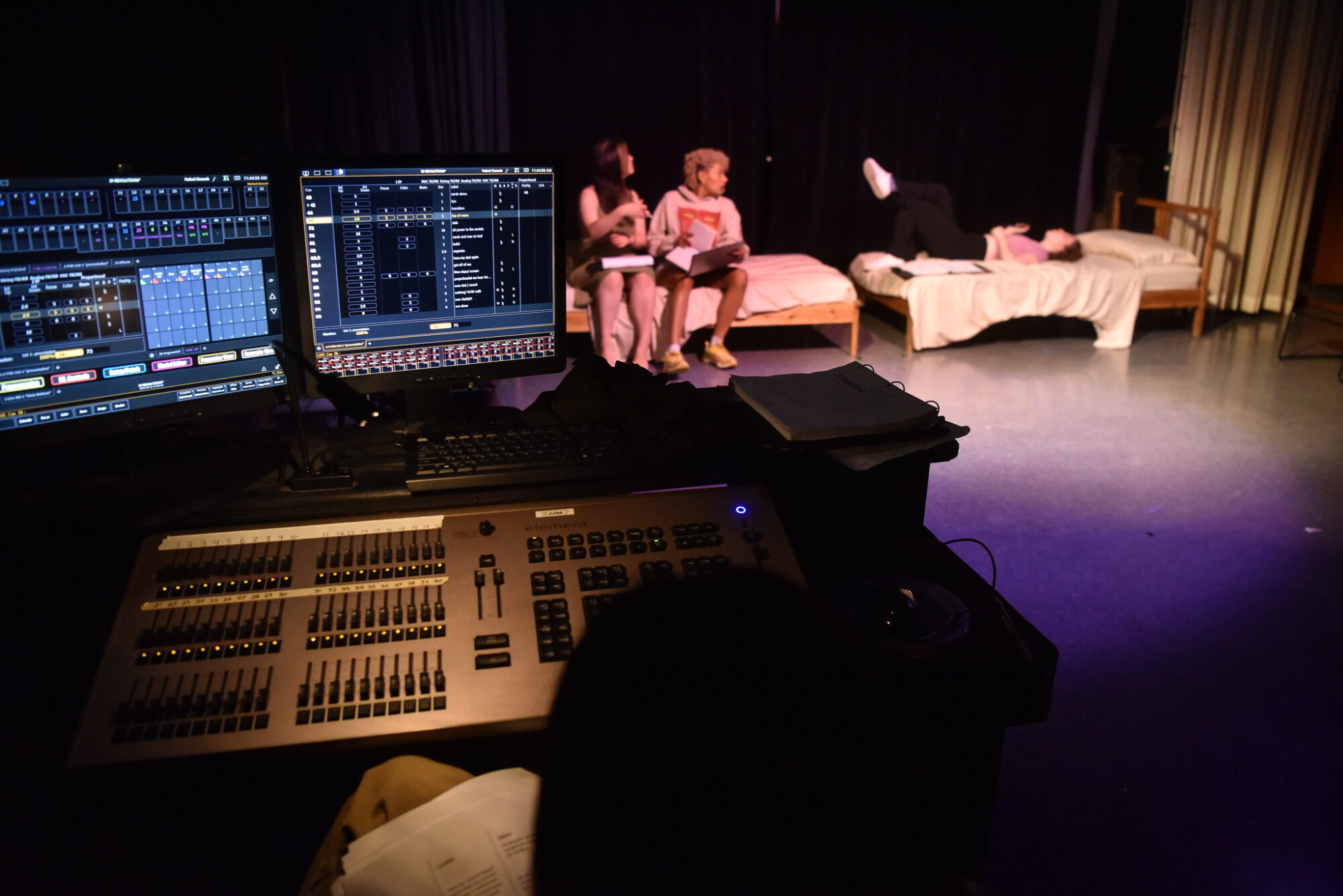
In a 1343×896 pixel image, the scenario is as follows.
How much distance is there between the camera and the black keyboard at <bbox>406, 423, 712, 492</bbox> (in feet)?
4.15

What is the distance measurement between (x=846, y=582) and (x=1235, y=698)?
59.4 inches

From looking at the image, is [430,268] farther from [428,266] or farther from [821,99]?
[821,99]

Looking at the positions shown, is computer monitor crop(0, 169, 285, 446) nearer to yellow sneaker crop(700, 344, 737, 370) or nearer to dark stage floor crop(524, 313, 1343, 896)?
dark stage floor crop(524, 313, 1343, 896)

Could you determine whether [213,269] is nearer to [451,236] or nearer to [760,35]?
[451,236]

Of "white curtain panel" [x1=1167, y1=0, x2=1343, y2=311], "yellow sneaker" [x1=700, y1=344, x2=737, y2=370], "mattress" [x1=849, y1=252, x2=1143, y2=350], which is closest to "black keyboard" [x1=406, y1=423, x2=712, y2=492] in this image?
"yellow sneaker" [x1=700, y1=344, x2=737, y2=370]

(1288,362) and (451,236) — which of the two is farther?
(1288,362)

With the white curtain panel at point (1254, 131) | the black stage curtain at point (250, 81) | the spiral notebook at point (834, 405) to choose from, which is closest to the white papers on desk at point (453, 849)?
the spiral notebook at point (834, 405)

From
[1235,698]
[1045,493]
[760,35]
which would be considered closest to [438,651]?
[1235,698]

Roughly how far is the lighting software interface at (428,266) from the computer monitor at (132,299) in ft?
0.30

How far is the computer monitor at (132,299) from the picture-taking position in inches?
45.5

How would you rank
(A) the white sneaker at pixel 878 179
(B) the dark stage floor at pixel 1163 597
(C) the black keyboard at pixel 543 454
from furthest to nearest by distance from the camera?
(A) the white sneaker at pixel 878 179 < (B) the dark stage floor at pixel 1163 597 < (C) the black keyboard at pixel 543 454

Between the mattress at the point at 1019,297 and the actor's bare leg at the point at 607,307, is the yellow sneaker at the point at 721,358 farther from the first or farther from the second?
the mattress at the point at 1019,297

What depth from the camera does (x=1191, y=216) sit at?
6.00 meters

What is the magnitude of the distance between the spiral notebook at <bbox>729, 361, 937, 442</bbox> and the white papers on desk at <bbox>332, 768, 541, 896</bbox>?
0.63 m
